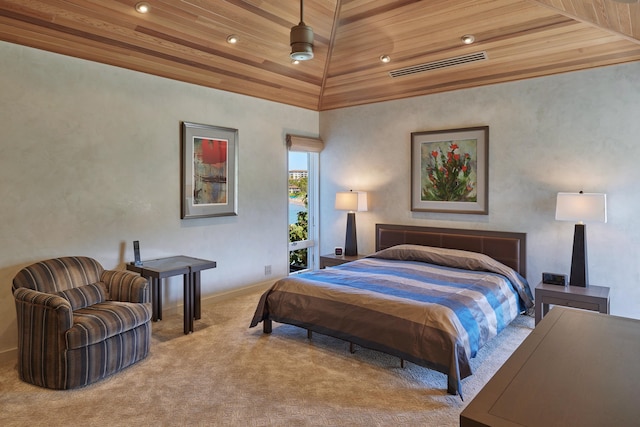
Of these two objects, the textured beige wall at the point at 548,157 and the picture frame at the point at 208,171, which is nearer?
the textured beige wall at the point at 548,157

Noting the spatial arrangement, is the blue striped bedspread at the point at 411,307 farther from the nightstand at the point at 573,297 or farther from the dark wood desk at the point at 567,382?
the dark wood desk at the point at 567,382

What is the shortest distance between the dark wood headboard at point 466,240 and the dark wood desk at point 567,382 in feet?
9.73

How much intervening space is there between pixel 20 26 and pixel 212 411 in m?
3.22

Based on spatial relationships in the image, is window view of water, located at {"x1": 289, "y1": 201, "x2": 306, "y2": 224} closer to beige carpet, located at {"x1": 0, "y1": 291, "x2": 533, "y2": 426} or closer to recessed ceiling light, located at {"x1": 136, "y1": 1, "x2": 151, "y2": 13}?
beige carpet, located at {"x1": 0, "y1": 291, "x2": 533, "y2": 426}

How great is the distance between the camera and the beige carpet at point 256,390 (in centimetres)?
245

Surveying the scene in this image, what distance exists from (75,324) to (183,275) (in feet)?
3.78

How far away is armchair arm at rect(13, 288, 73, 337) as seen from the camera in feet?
8.94

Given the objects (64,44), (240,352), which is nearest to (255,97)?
(64,44)

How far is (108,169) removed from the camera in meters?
3.85

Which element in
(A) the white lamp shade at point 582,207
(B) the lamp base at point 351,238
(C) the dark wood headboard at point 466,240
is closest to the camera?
(A) the white lamp shade at point 582,207

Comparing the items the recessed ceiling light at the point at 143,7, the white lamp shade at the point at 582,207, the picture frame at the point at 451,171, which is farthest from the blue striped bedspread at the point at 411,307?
the recessed ceiling light at the point at 143,7

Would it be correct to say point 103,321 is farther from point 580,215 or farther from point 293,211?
point 580,215

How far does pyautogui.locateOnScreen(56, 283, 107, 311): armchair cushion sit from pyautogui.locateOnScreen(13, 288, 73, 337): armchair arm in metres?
0.27

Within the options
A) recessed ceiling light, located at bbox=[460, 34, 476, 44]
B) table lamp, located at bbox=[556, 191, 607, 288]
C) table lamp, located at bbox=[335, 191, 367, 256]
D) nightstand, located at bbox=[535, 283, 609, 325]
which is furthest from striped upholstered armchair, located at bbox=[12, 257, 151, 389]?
table lamp, located at bbox=[556, 191, 607, 288]
